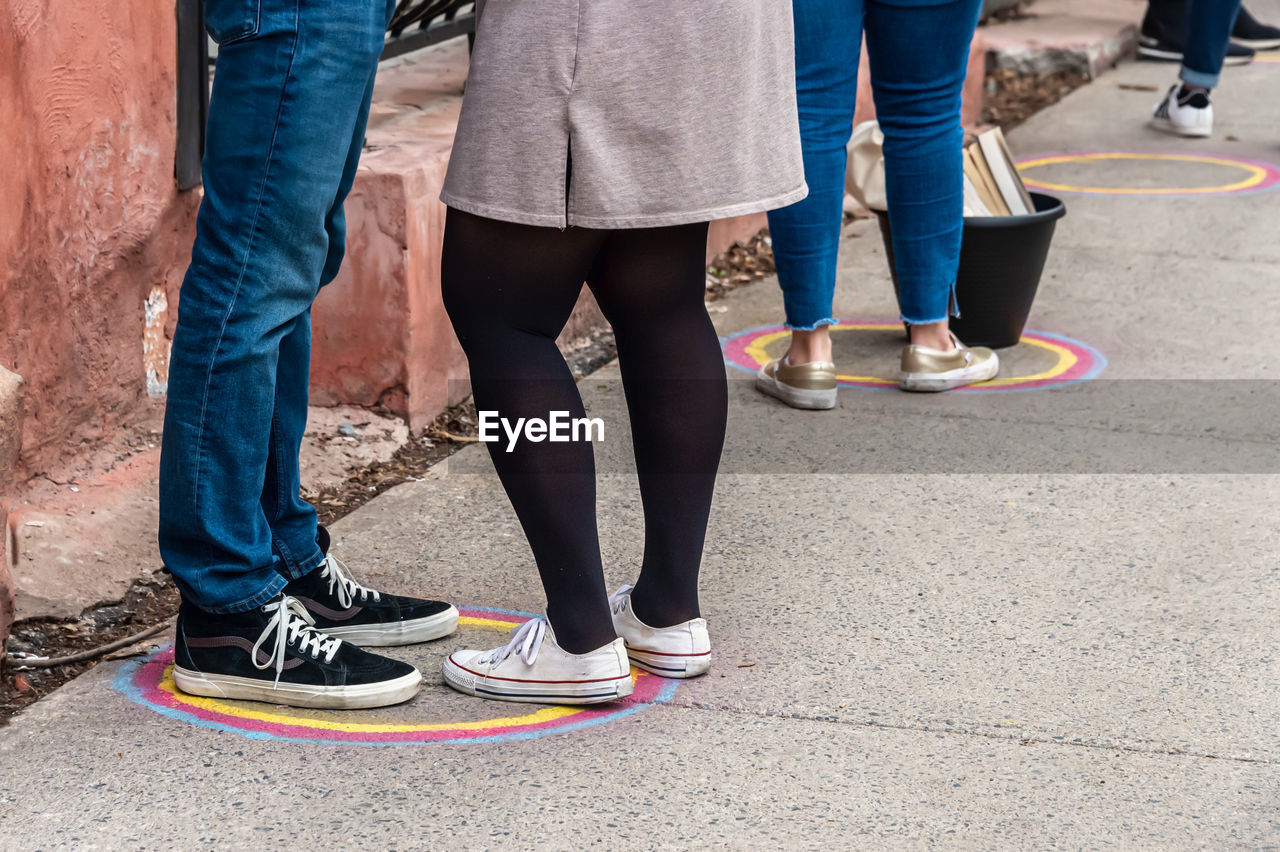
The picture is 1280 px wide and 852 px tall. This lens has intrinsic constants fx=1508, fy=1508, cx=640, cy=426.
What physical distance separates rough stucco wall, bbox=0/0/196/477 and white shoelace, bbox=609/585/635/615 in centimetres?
130

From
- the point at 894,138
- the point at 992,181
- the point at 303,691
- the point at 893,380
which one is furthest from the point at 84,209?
the point at 992,181

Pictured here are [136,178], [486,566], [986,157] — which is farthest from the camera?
[986,157]

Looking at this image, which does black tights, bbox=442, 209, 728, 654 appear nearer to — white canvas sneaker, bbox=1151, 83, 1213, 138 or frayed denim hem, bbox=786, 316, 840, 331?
frayed denim hem, bbox=786, 316, 840, 331

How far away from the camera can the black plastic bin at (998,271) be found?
424 cm

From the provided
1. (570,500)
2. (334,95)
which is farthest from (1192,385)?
(334,95)

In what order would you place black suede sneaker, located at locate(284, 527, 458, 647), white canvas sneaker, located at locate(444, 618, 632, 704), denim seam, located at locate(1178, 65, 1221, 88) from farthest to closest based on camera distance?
denim seam, located at locate(1178, 65, 1221, 88) < black suede sneaker, located at locate(284, 527, 458, 647) < white canvas sneaker, located at locate(444, 618, 632, 704)

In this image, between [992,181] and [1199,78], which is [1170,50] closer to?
[1199,78]

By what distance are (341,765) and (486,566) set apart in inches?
31.9

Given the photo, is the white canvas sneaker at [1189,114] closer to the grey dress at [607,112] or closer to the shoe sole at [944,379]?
the shoe sole at [944,379]

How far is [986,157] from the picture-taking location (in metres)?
4.52

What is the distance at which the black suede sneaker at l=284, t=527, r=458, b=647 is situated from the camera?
9.04 feet

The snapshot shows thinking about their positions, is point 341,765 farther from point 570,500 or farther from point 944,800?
point 944,800

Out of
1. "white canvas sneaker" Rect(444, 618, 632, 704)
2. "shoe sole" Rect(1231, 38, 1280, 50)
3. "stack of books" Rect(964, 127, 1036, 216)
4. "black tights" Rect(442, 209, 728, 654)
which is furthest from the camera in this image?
"shoe sole" Rect(1231, 38, 1280, 50)

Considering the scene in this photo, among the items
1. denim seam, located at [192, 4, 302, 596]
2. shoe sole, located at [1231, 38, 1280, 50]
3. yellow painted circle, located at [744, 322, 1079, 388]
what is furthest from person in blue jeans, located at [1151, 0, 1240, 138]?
denim seam, located at [192, 4, 302, 596]
